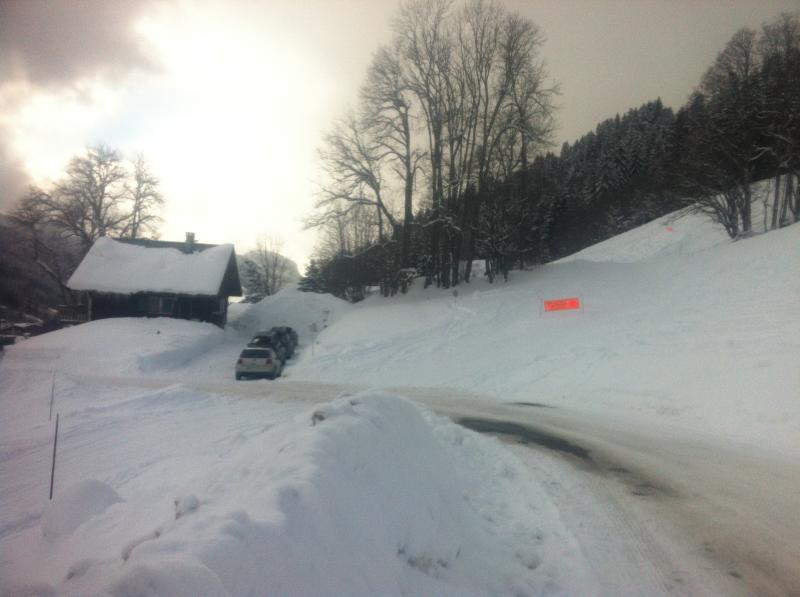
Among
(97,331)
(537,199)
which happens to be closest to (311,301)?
(97,331)

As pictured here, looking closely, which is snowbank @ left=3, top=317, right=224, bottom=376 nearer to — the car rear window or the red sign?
the car rear window

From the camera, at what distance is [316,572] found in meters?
2.95

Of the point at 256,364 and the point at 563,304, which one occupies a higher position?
the point at 563,304

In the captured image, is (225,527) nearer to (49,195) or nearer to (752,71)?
(752,71)

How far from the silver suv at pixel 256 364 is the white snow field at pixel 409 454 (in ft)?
3.29

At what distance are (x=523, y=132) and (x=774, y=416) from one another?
23.4m

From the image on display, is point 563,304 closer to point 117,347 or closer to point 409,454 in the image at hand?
point 409,454

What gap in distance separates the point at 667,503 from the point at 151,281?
35.4 metres

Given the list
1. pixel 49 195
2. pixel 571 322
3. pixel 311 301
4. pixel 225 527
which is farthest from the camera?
pixel 311 301

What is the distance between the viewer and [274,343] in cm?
2586

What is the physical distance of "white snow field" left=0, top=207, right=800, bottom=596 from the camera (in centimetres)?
319

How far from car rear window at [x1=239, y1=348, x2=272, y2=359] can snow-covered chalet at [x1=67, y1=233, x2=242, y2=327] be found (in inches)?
572

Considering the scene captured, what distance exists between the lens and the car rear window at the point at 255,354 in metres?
21.6

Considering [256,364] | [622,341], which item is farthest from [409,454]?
[256,364]
